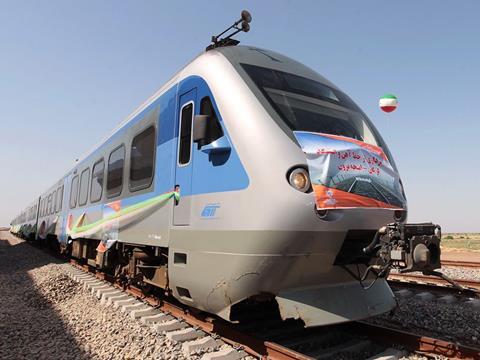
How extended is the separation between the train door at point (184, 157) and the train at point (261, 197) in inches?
0.8

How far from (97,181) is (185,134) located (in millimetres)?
4940

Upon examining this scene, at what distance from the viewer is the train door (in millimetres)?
4789

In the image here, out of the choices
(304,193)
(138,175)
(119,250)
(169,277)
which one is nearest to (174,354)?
(169,277)

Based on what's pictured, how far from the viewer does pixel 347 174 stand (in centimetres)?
402

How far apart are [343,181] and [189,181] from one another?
1.81 meters

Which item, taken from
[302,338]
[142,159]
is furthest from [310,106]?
[142,159]

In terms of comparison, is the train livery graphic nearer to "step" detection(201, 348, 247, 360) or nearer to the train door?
the train door

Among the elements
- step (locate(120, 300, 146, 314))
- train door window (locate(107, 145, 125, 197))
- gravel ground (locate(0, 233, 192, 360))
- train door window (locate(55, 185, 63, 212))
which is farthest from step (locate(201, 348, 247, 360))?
train door window (locate(55, 185, 63, 212))

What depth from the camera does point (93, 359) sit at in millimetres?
4547

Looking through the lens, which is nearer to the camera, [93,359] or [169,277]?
[93,359]

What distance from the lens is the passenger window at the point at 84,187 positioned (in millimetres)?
10520

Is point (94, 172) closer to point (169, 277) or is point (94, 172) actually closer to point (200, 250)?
point (169, 277)

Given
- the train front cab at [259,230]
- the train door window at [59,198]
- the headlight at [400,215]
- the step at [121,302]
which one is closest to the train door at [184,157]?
the train front cab at [259,230]

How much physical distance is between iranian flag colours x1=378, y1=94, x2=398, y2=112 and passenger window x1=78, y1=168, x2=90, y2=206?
24.1ft
